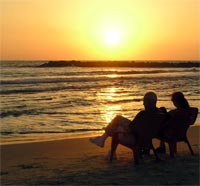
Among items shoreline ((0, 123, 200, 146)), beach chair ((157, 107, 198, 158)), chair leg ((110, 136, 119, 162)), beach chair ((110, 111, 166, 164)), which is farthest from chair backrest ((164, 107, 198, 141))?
shoreline ((0, 123, 200, 146))

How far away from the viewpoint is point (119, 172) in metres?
5.64

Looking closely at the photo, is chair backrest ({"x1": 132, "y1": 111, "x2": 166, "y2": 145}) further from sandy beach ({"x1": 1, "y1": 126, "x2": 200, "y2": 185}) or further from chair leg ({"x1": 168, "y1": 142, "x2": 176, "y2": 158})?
chair leg ({"x1": 168, "y1": 142, "x2": 176, "y2": 158})

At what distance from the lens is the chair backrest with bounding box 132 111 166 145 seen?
5969mm

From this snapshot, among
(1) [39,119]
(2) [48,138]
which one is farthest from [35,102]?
(2) [48,138]

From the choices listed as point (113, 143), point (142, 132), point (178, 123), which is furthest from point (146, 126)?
point (178, 123)

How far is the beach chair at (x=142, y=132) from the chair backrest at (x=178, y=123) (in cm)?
33

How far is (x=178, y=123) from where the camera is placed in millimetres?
6445

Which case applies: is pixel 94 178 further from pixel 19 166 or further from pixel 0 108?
pixel 0 108

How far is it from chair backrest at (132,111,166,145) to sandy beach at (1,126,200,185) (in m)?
0.38

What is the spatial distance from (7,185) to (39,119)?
734 cm

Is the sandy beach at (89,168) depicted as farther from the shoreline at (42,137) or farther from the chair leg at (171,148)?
the shoreline at (42,137)

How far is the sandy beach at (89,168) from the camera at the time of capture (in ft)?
17.2

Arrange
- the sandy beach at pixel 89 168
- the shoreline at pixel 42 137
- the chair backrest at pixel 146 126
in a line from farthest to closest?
the shoreline at pixel 42 137
the chair backrest at pixel 146 126
the sandy beach at pixel 89 168

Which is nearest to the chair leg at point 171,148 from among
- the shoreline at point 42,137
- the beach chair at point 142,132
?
the beach chair at point 142,132
